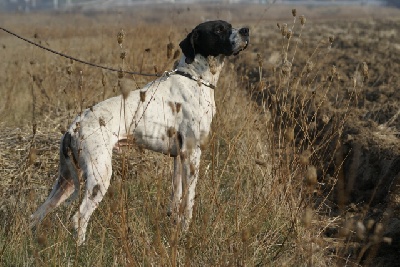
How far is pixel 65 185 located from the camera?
375cm

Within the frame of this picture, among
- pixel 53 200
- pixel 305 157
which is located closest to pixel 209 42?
pixel 53 200

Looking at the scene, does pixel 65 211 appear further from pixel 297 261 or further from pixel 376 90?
pixel 376 90

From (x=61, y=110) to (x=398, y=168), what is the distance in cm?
371

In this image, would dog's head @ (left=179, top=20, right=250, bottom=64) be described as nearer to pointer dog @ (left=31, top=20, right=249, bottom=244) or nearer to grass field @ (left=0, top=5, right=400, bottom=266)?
pointer dog @ (left=31, top=20, right=249, bottom=244)

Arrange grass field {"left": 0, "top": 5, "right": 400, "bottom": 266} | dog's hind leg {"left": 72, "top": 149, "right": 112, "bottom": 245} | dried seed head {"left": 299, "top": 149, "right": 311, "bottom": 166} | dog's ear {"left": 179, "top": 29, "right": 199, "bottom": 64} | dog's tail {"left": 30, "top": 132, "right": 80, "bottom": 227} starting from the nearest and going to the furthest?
1. dried seed head {"left": 299, "top": 149, "right": 311, "bottom": 166}
2. grass field {"left": 0, "top": 5, "right": 400, "bottom": 266}
3. dog's hind leg {"left": 72, "top": 149, "right": 112, "bottom": 245}
4. dog's tail {"left": 30, "top": 132, "right": 80, "bottom": 227}
5. dog's ear {"left": 179, "top": 29, "right": 199, "bottom": 64}

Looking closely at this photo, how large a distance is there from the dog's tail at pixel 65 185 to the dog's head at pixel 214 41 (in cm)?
122

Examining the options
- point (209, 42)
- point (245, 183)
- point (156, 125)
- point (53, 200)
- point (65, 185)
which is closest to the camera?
point (53, 200)

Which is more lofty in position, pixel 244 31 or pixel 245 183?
pixel 244 31

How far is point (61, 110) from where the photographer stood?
21.0ft

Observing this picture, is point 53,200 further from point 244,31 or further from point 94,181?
point 244,31

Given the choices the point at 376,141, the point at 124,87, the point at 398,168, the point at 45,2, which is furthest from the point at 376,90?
the point at 45,2

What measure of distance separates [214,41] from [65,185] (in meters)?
1.54

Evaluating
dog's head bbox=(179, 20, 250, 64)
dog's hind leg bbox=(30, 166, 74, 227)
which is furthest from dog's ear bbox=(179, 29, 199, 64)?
dog's hind leg bbox=(30, 166, 74, 227)

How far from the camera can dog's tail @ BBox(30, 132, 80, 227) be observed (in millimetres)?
3508
